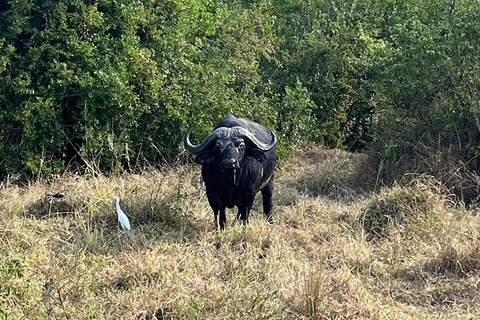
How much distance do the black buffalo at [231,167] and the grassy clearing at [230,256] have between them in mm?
267

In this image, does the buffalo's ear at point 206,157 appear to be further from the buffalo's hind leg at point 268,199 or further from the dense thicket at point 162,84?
the dense thicket at point 162,84

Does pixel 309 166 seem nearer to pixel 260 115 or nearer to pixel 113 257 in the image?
pixel 260 115

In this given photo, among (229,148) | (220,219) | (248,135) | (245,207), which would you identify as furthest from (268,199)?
(229,148)

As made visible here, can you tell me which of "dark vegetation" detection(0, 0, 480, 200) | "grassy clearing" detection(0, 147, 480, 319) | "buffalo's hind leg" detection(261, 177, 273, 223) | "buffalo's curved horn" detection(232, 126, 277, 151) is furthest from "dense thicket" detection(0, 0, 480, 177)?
"buffalo's curved horn" detection(232, 126, 277, 151)

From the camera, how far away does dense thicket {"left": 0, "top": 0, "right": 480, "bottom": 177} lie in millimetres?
8258

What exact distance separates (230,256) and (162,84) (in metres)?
4.73

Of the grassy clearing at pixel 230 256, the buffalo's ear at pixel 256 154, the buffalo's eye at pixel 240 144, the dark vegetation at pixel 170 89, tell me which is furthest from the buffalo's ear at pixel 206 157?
the dark vegetation at pixel 170 89

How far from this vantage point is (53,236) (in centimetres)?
604

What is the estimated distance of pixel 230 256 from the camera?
5.29 meters

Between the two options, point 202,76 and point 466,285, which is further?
point 202,76

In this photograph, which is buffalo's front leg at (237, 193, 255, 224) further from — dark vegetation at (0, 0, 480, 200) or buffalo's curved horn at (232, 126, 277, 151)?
dark vegetation at (0, 0, 480, 200)

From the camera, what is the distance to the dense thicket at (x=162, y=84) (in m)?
8.26

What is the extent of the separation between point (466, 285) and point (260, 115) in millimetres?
5697

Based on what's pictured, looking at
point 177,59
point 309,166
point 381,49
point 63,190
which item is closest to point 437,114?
point 381,49
